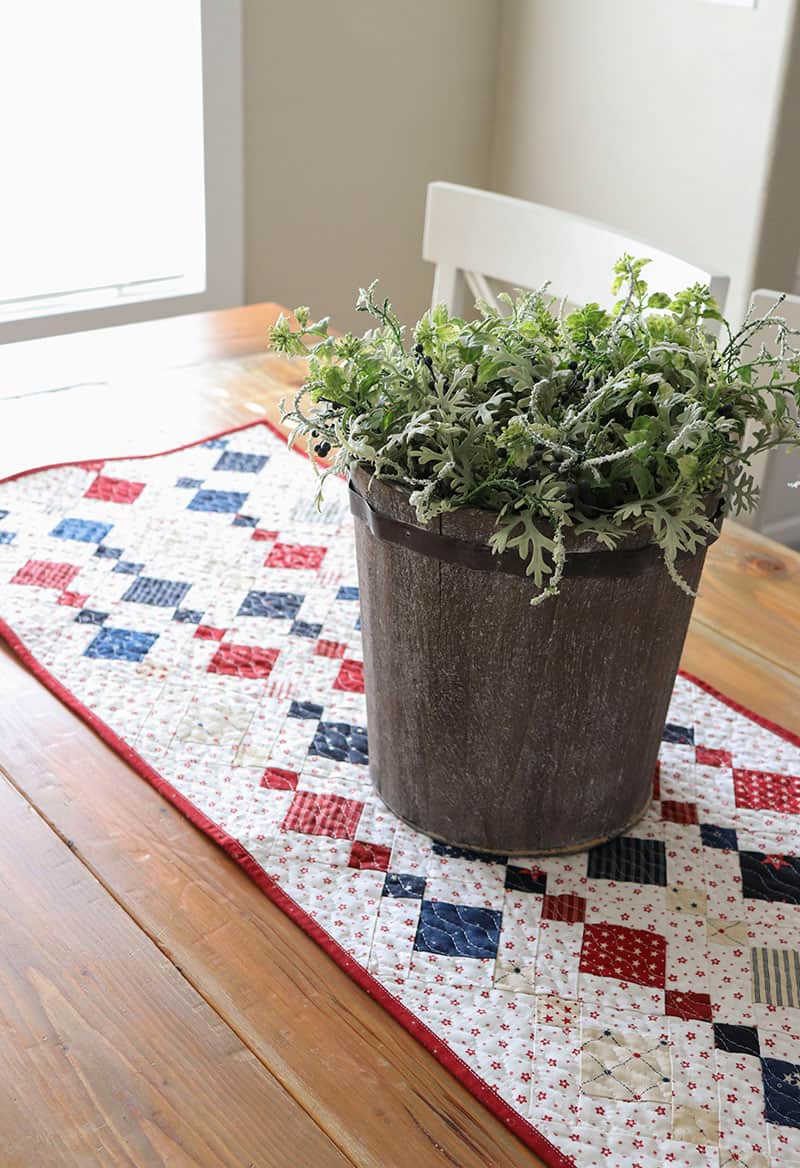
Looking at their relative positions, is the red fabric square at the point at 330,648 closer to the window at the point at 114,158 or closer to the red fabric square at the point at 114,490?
the red fabric square at the point at 114,490

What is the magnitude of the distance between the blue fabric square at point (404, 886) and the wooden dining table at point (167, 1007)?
0.07m

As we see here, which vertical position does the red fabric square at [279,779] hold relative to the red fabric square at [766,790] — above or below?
below

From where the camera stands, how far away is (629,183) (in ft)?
8.51

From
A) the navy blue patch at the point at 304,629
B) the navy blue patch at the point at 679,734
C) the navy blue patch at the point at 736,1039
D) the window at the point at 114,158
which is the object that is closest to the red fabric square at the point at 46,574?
the navy blue patch at the point at 304,629

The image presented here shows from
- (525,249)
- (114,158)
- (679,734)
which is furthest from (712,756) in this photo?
(114,158)

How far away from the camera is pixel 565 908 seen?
0.74 metres

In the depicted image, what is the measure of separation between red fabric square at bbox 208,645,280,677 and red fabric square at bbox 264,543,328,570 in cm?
14

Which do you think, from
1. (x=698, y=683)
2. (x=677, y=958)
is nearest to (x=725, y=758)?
A: (x=698, y=683)

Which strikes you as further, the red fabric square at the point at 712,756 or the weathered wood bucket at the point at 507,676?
the red fabric square at the point at 712,756

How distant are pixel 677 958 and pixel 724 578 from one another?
47 cm

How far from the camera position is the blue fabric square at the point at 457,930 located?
700 mm

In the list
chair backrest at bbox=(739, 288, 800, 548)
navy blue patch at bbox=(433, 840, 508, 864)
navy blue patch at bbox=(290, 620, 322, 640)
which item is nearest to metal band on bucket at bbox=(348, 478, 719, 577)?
navy blue patch at bbox=(433, 840, 508, 864)

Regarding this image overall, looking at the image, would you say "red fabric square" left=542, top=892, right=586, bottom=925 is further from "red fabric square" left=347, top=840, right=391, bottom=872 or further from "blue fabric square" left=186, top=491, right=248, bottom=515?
"blue fabric square" left=186, top=491, right=248, bottom=515

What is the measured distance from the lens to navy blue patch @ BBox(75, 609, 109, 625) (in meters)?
1.00
